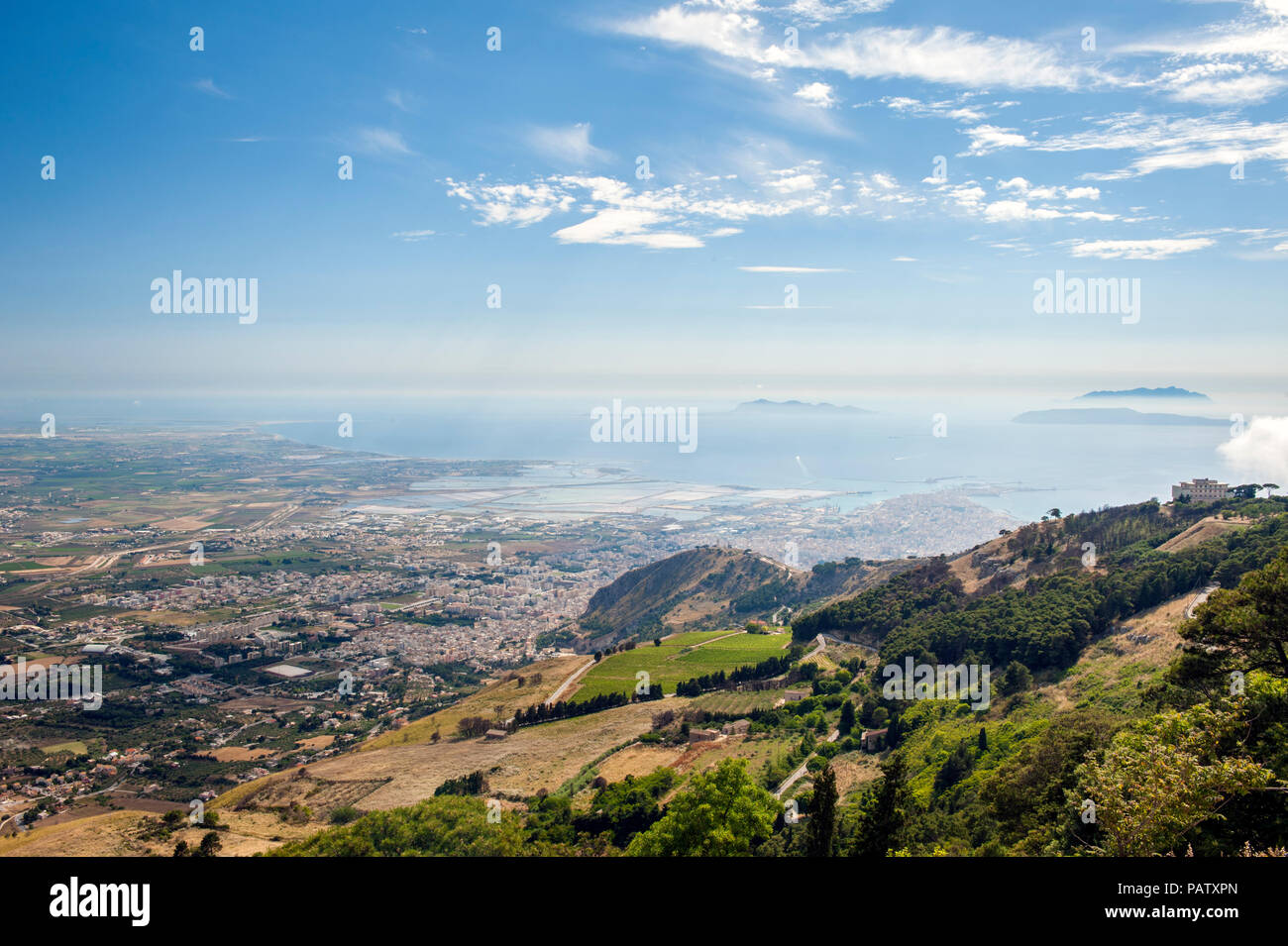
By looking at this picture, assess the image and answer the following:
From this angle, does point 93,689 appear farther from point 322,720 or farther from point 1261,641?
point 1261,641

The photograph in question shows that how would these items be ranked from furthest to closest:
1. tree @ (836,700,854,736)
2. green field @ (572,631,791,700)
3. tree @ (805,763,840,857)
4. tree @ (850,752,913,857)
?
green field @ (572,631,791,700), tree @ (836,700,854,736), tree @ (805,763,840,857), tree @ (850,752,913,857)

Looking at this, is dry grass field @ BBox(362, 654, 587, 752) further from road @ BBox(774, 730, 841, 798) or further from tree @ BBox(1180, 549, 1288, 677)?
tree @ BBox(1180, 549, 1288, 677)

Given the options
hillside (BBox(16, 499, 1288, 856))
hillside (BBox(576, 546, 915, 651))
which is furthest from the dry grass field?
hillside (BBox(576, 546, 915, 651))

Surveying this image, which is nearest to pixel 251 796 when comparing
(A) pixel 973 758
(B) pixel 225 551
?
(A) pixel 973 758

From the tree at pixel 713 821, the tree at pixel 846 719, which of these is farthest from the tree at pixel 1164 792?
the tree at pixel 846 719

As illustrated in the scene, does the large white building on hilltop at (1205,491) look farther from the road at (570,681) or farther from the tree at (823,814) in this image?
the tree at (823,814)

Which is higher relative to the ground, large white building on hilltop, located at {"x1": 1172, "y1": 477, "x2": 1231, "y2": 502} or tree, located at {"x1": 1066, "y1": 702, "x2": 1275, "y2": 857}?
large white building on hilltop, located at {"x1": 1172, "y1": 477, "x2": 1231, "y2": 502}
